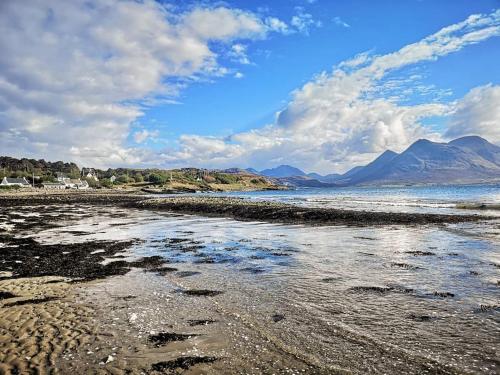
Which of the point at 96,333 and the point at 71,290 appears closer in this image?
the point at 96,333

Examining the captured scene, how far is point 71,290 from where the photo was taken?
13375 mm

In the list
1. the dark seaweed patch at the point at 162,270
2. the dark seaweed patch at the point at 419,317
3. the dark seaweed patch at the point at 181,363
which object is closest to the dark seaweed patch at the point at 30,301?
the dark seaweed patch at the point at 162,270

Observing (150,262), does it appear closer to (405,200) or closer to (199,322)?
(199,322)

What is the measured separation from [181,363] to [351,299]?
643 centimetres

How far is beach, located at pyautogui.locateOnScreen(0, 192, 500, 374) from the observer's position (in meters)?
7.68

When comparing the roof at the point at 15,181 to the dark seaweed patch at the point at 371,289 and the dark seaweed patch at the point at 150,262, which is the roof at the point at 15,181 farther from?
the dark seaweed patch at the point at 371,289

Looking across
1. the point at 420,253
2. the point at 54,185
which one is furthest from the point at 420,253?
the point at 54,185

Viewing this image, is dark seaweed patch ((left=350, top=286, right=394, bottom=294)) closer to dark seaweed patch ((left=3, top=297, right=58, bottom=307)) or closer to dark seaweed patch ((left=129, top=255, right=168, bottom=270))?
dark seaweed patch ((left=129, top=255, right=168, bottom=270))

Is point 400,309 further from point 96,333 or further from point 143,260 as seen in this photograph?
point 143,260

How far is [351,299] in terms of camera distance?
1178cm

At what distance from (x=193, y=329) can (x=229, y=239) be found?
17830 mm

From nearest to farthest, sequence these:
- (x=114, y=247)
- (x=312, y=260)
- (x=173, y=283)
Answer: (x=173, y=283) → (x=312, y=260) → (x=114, y=247)

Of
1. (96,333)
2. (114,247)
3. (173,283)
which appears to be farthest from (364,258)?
(114,247)

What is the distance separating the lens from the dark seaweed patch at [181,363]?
7387mm
